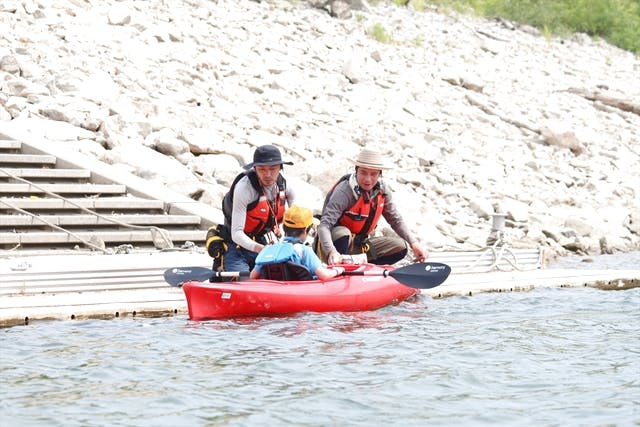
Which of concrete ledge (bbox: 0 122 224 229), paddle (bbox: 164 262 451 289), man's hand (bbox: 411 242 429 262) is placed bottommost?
paddle (bbox: 164 262 451 289)

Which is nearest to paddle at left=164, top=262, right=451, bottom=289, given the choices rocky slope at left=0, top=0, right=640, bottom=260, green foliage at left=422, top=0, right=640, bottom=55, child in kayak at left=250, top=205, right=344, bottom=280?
child in kayak at left=250, top=205, right=344, bottom=280

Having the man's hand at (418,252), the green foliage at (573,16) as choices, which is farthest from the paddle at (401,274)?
the green foliage at (573,16)

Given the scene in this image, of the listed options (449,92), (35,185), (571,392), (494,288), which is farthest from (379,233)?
(449,92)

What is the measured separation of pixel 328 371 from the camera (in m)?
6.91

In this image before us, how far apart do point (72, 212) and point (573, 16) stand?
915 inches

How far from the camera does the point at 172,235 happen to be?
11.6m

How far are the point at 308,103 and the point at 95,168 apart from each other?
628 cm

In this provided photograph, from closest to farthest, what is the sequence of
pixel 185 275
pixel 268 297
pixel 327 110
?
1. pixel 268 297
2. pixel 185 275
3. pixel 327 110

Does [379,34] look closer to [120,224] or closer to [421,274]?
[120,224]

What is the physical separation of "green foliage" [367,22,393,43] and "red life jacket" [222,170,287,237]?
14457mm

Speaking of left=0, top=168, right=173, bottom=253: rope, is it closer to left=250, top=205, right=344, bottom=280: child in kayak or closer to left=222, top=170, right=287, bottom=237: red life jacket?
left=222, top=170, right=287, bottom=237: red life jacket

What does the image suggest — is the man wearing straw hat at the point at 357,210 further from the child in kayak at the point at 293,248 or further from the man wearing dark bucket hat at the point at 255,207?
the child in kayak at the point at 293,248

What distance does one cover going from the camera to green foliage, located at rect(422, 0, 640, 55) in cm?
3045

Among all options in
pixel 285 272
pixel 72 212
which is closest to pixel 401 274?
pixel 285 272
